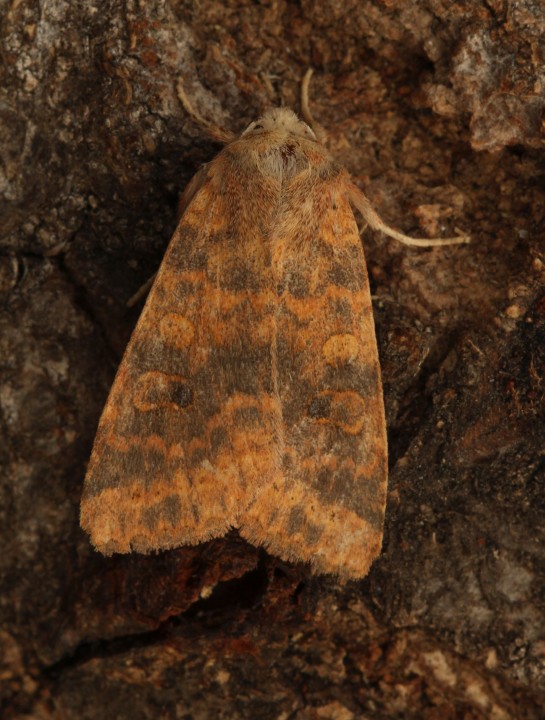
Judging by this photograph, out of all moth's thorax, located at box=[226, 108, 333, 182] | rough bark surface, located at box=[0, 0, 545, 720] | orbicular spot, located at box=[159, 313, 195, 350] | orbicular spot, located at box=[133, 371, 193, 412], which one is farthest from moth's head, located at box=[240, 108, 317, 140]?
orbicular spot, located at box=[133, 371, 193, 412]

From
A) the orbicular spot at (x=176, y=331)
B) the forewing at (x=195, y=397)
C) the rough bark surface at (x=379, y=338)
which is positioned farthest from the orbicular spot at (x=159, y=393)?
the rough bark surface at (x=379, y=338)

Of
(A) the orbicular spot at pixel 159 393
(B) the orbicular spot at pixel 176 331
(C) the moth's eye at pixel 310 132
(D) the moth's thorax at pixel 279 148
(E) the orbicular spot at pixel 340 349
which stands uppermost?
(C) the moth's eye at pixel 310 132

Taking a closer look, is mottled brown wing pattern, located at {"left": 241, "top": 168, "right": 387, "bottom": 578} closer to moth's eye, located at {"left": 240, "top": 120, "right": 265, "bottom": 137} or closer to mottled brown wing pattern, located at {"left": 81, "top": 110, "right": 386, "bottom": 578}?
mottled brown wing pattern, located at {"left": 81, "top": 110, "right": 386, "bottom": 578}

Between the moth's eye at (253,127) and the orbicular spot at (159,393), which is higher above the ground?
the moth's eye at (253,127)

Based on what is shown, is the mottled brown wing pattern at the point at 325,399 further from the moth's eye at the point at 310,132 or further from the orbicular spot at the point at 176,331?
the orbicular spot at the point at 176,331

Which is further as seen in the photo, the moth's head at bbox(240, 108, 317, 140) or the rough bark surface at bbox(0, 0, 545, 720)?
the moth's head at bbox(240, 108, 317, 140)

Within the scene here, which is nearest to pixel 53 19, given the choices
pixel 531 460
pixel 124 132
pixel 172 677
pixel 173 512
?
pixel 124 132

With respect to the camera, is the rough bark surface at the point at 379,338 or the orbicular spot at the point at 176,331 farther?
the orbicular spot at the point at 176,331

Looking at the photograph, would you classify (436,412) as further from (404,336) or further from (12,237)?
(12,237)
